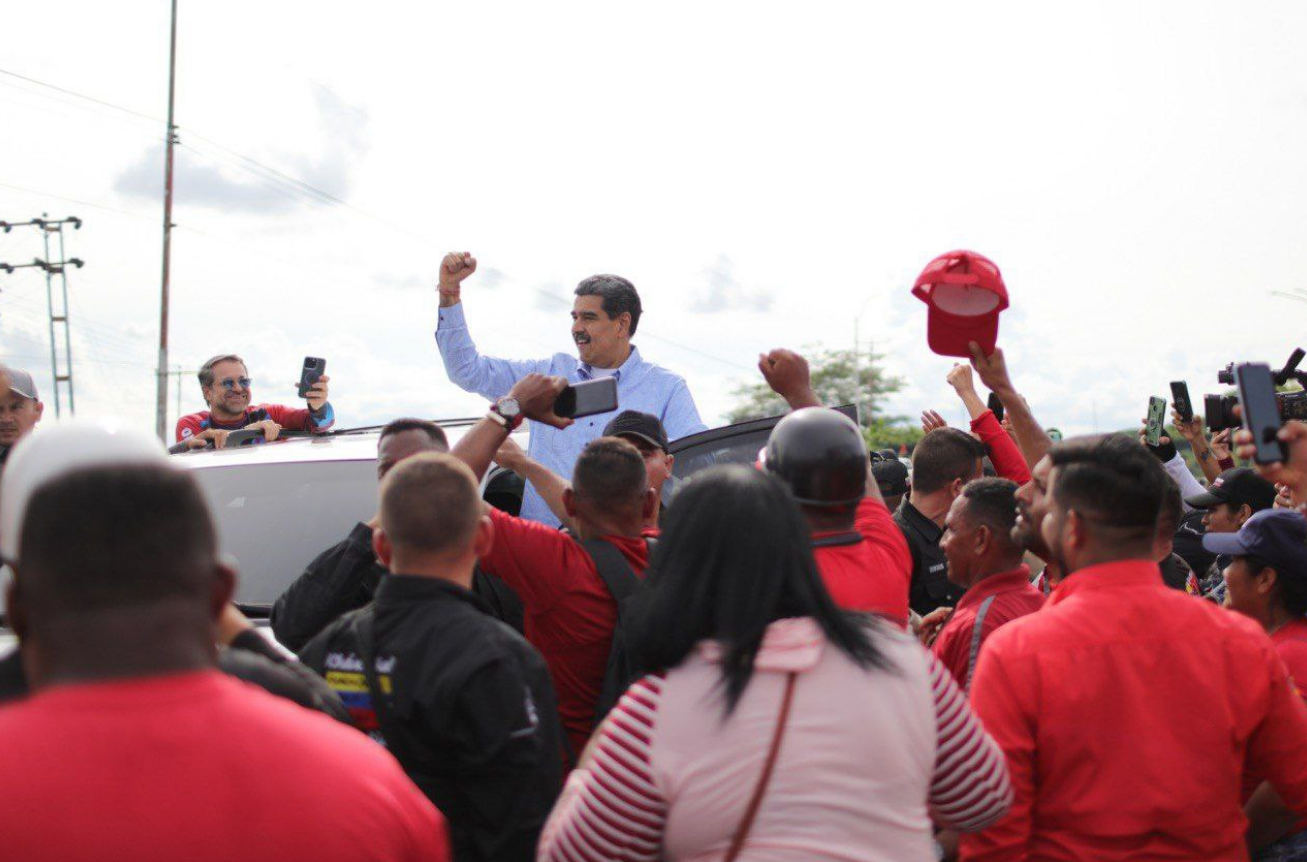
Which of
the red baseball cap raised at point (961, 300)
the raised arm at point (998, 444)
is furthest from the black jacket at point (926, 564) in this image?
the red baseball cap raised at point (961, 300)

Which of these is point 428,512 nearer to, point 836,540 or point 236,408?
point 836,540

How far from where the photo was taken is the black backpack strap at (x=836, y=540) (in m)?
3.04

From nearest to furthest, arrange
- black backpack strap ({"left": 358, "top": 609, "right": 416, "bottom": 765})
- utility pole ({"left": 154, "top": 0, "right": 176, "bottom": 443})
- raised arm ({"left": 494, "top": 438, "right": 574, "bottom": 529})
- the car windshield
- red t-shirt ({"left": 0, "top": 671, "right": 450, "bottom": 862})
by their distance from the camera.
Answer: red t-shirt ({"left": 0, "top": 671, "right": 450, "bottom": 862}) < black backpack strap ({"left": 358, "top": 609, "right": 416, "bottom": 765}) < raised arm ({"left": 494, "top": 438, "right": 574, "bottom": 529}) < the car windshield < utility pole ({"left": 154, "top": 0, "right": 176, "bottom": 443})

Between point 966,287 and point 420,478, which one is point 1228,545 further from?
point 420,478

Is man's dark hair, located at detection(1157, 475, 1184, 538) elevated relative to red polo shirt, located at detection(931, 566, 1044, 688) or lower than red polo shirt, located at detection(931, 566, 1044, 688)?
elevated

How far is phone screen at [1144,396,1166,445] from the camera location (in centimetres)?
605

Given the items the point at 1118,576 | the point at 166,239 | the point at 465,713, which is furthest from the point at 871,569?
the point at 166,239

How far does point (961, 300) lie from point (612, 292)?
6.27ft

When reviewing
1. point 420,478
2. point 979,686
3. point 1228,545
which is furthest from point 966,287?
point 420,478

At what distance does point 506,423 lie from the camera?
380 centimetres

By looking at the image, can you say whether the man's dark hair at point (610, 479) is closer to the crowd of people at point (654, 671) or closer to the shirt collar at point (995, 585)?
the crowd of people at point (654, 671)

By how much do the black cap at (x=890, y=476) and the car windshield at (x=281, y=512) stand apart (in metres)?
3.23

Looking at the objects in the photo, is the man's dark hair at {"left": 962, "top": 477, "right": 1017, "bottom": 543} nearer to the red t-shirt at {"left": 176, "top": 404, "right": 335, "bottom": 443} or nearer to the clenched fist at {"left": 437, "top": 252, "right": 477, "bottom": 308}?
the clenched fist at {"left": 437, "top": 252, "right": 477, "bottom": 308}

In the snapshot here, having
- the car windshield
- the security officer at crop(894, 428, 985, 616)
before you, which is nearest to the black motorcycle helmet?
the car windshield
